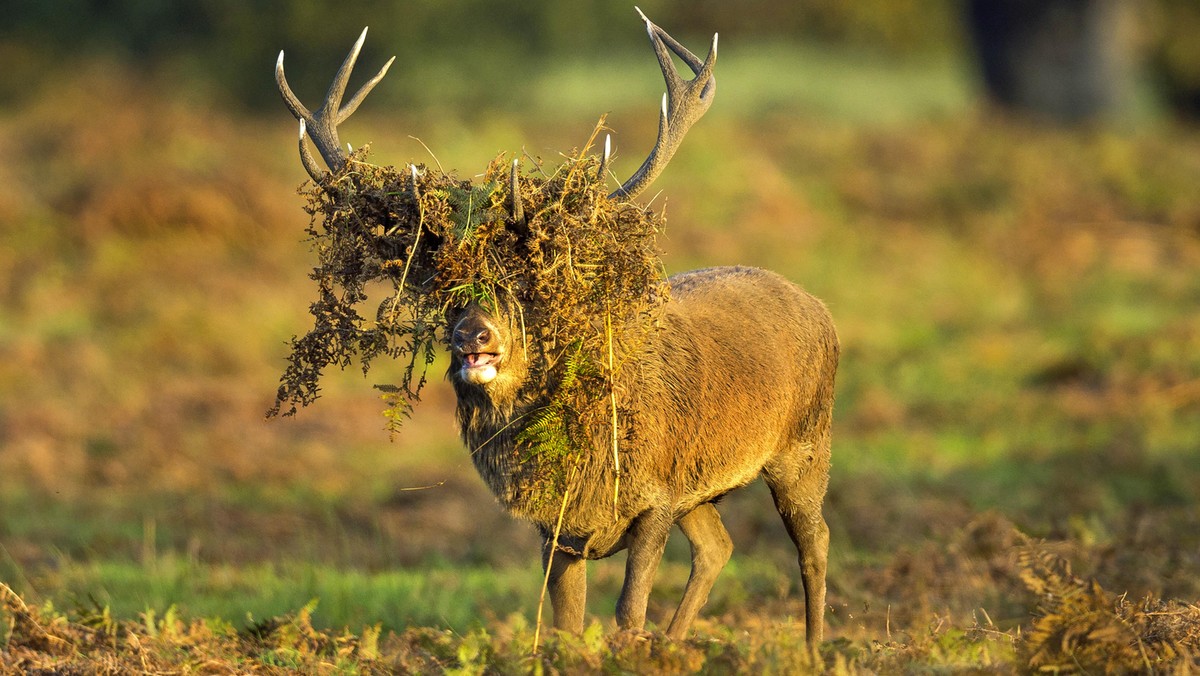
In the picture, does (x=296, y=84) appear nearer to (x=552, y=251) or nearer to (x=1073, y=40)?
(x=1073, y=40)

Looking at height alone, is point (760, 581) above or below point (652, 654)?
below

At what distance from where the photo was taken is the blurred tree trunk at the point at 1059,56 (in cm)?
2897

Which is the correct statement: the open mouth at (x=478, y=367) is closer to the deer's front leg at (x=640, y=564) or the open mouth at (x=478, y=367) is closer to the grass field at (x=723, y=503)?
the grass field at (x=723, y=503)

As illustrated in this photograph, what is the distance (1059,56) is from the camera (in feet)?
95.6

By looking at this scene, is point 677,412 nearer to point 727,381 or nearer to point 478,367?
point 727,381

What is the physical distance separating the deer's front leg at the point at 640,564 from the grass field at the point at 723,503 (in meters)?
0.53

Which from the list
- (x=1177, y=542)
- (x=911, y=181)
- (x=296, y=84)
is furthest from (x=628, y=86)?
(x=1177, y=542)

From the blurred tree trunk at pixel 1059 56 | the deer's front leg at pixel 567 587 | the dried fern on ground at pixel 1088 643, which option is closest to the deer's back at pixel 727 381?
the deer's front leg at pixel 567 587

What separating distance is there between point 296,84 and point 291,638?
876 inches

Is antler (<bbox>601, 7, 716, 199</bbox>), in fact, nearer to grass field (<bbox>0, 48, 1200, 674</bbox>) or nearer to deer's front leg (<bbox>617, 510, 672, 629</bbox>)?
deer's front leg (<bbox>617, 510, 672, 629</bbox>)

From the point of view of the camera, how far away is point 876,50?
4500 centimetres

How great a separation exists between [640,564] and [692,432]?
0.67 m

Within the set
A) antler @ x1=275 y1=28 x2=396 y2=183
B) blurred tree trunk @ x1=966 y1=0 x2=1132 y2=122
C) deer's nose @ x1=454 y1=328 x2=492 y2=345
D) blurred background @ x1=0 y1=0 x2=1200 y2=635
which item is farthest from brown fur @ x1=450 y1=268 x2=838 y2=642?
blurred tree trunk @ x1=966 y1=0 x2=1132 y2=122

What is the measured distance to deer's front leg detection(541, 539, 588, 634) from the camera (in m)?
7.11
